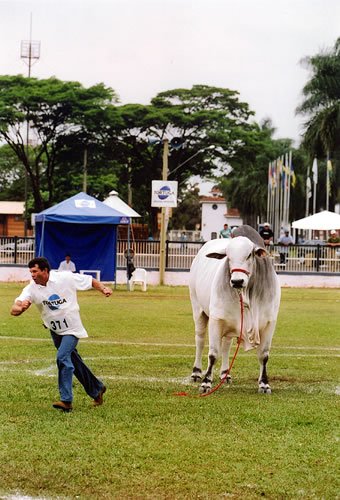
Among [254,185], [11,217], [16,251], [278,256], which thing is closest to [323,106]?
[278,256]

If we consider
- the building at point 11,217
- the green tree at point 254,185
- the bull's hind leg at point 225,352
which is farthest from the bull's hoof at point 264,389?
the building at point 11,217

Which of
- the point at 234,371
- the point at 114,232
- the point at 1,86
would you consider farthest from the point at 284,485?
the point at 1,86

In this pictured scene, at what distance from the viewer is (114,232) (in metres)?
34.0

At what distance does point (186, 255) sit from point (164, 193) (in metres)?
2.91

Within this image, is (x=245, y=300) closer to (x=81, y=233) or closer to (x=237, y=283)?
(x=237, y=283)

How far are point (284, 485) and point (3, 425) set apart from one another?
3113mm

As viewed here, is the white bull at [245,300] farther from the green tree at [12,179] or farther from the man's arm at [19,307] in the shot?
the green tree at [12,179]

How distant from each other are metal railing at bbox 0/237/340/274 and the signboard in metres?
2.09

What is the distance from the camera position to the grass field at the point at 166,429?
700cm

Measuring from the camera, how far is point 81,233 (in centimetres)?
3375

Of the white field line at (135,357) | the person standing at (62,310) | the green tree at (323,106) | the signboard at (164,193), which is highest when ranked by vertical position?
the green tree at (323,106)

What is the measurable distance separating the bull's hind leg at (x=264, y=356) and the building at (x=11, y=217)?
87.1 m

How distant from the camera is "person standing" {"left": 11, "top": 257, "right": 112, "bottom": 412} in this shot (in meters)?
9.88

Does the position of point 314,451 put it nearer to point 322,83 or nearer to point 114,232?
point 114,232
